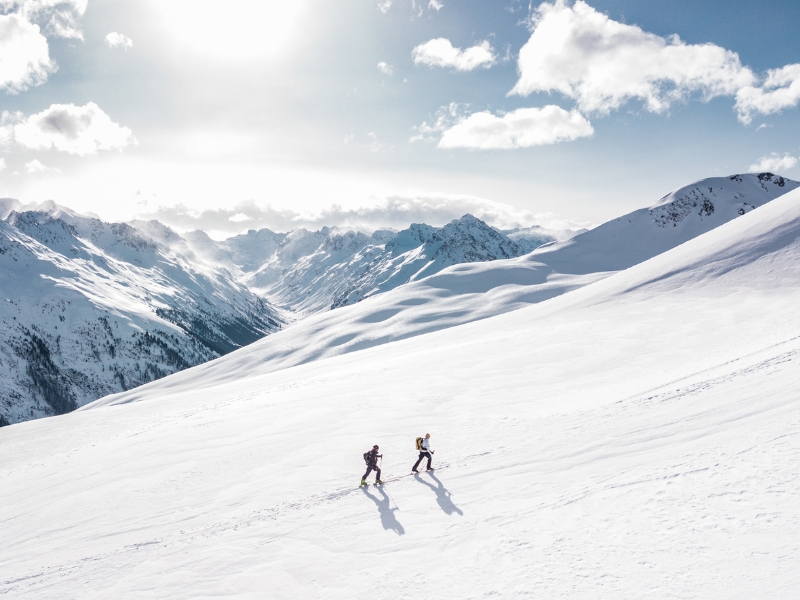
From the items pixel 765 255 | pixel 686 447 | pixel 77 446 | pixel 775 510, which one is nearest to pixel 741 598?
pixel 775 510

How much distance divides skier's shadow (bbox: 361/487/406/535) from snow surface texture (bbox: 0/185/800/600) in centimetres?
10

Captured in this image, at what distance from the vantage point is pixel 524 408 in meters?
20.7

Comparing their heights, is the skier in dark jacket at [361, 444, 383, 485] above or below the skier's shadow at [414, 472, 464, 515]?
above

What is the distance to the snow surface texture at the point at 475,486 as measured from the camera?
9773mm

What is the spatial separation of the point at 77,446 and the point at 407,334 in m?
56.2

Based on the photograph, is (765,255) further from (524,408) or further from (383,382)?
(383,382)

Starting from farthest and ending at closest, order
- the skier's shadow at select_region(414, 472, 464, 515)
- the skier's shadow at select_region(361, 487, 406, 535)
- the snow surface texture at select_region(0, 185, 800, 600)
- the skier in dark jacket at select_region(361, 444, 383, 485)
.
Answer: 1. the skier in dark jacket at select_region(361, 444, 383, 485)
2. the skier's shadow at select_region(414, 472, 464, 515)
3. the skier's shadow at select_region(361, 487, 406, 535)
4. the snow surface texture at select_region(0, 185, 800, 600)

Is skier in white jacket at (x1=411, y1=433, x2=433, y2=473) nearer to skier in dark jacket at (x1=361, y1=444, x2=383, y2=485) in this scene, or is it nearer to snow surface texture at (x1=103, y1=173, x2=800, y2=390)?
skier in dark jacket at (x1=361, y1=444, x2=383, y2=485)

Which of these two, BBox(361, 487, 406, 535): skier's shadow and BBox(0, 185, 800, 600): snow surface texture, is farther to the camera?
BBox(361, 487, 406, 535): skier's shadow

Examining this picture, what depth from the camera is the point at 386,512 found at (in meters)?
13.5

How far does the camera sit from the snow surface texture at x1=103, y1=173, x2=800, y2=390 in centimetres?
8625

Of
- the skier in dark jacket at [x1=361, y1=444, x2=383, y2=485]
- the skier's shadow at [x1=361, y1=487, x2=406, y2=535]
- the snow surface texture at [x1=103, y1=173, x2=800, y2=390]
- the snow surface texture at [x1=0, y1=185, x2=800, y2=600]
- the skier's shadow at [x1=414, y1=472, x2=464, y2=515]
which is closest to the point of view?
the snow surface texture at [x1=0, y1=185, x2=800, y2=600]

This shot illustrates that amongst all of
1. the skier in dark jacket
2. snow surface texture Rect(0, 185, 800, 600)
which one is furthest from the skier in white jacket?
the skier in dark jacket

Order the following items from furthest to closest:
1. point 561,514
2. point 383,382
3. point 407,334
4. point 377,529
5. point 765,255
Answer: point 407,334 → point 765,255 → point 383,382 → point 377,529 → point 561,514
